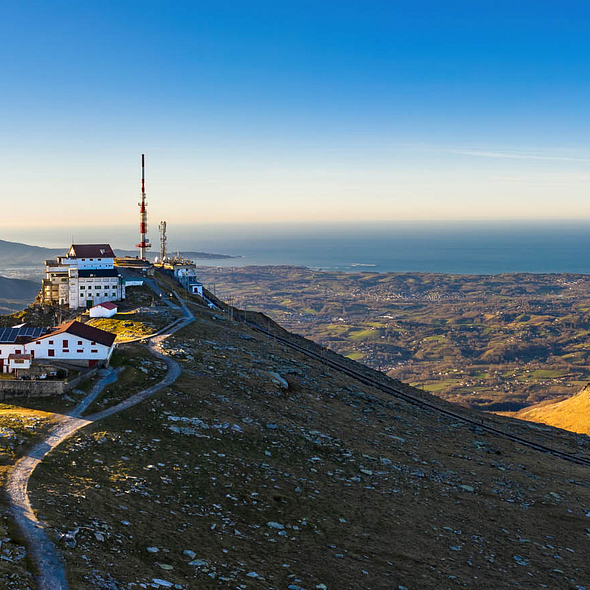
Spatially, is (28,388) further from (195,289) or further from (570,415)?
(570,415)

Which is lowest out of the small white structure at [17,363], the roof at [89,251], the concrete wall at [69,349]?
the small white structure at [17,363]

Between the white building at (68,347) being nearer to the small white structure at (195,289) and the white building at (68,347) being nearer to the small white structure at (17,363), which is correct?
the small white structure at (17,363)

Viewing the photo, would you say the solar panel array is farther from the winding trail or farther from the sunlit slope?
the sunlit slope

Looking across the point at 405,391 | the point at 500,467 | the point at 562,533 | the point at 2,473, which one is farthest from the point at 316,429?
the point at 405,391

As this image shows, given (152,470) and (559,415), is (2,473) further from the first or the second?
(559,415)

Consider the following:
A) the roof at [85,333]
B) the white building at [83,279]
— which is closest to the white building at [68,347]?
the roof at [85,333]

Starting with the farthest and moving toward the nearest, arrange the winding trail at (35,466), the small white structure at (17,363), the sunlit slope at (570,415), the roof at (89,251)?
the sunlit slope at (570,415), the roof at (89,251), the small white structure at (17,363), the winding trail at (35,466)

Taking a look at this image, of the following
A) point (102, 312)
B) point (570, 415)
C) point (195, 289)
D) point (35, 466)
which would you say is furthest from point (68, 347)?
point (570, 415)
